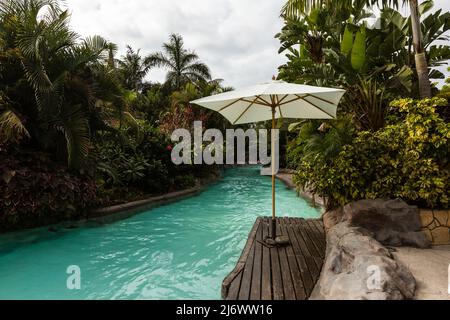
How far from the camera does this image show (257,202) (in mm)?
10484

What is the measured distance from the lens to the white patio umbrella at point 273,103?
12.7 feet

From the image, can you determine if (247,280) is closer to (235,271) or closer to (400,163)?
(235,271)

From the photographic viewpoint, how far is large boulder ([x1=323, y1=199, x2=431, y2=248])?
4118 millimetres

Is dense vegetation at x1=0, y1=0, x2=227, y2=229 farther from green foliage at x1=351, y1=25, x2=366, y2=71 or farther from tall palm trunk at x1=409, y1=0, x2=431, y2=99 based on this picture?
tall palm trunk at x1=409, y1=0, x2=431, y2=99

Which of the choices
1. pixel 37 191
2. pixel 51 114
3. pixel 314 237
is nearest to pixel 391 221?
pixel 314 237

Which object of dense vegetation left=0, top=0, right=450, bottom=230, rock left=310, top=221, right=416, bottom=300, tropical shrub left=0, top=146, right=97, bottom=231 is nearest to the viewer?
rock left=310, top=221, right=416, bottom=300

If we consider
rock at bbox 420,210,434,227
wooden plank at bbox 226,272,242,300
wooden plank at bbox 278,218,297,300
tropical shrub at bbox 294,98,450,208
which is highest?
tropical shrub at bbox 294,98,450,208

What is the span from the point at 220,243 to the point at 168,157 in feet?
20.1

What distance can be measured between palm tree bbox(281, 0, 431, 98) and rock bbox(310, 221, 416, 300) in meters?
3.68

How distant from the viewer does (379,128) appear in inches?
210

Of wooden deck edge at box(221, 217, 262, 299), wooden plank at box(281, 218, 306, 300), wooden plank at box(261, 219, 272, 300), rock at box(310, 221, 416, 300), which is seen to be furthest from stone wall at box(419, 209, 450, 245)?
wooden deck edge at box(221, 217, 262, 299)

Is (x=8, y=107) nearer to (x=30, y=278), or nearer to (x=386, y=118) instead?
(x=30, y=278)

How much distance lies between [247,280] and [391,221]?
257 centimetres

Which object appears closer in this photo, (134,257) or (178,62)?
(134,257)
